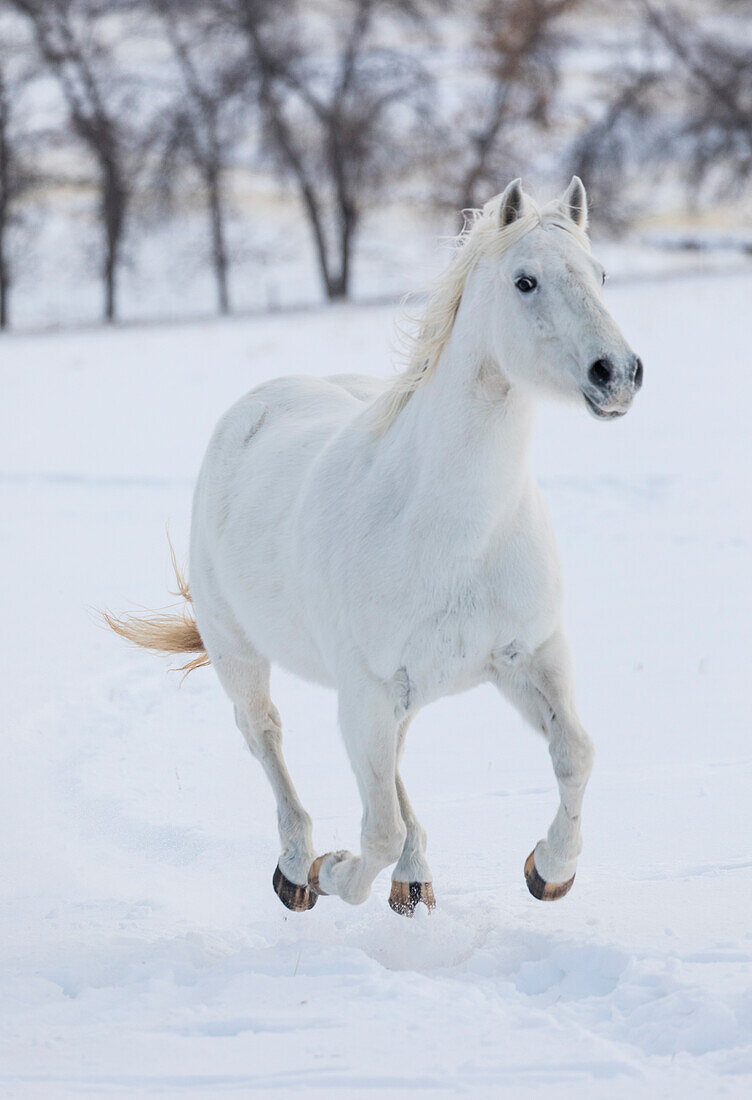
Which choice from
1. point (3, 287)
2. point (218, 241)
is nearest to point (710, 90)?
point (218, 241)

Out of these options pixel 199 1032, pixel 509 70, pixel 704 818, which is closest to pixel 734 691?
pixel 704 818

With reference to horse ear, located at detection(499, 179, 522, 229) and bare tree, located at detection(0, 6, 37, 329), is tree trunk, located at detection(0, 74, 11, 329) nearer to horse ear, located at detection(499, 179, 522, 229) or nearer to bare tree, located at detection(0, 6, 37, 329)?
bare tree, located at detection(0, 6, 37, 329)

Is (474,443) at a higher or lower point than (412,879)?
higher

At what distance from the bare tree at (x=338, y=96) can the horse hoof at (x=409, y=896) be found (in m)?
17.1

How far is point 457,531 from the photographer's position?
2.92m

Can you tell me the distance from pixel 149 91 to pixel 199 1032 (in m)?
19.8

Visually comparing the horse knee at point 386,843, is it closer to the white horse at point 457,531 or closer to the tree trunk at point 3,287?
the white horse at point 457,531

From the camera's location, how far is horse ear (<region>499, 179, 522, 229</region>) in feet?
9.14

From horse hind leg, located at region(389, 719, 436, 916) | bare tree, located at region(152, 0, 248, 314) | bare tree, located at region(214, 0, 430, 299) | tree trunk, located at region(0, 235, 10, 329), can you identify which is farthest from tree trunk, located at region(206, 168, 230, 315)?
horse hind leg, located at region(389, 719, 436, 916)

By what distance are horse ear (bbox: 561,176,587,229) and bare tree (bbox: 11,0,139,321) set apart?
17959 millimetres

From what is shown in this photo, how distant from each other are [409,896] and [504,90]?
1826 centimetres

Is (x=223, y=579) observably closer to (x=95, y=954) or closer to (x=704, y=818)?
(x=95, y=954)

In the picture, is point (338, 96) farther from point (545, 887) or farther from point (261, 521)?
point (545, 887)

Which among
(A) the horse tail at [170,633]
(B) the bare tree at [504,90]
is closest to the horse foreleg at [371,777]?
(A) the horse tail at [170,633]
